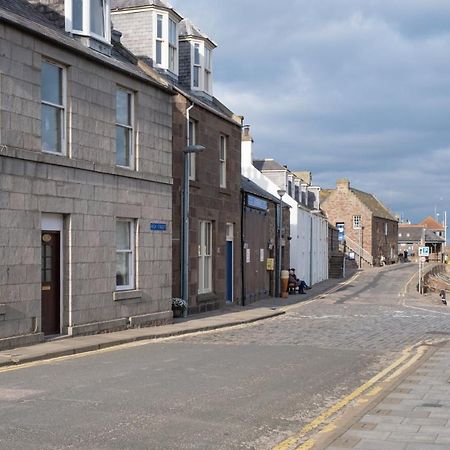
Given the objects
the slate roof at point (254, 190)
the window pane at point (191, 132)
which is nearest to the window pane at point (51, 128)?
the window pane at point (191, 132)

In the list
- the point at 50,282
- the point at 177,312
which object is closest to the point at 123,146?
the point at 50,282

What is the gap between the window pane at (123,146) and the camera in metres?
17.6

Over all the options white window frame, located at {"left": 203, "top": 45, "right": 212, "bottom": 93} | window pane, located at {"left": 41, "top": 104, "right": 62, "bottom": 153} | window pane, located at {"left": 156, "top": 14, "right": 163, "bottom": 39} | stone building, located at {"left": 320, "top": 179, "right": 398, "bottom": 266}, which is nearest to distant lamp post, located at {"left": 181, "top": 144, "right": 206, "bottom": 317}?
window pane, located at {"left": 156, "top": 14, "right": 163, "bottom": 39}

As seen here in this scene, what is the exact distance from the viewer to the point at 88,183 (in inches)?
629

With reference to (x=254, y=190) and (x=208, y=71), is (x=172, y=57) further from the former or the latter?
(x=254, y=190)

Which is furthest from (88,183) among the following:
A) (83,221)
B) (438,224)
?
(438,224)

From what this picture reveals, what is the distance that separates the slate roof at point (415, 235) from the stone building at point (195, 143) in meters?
89.9

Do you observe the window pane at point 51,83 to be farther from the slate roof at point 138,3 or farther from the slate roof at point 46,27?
the slate roof at point 138,3

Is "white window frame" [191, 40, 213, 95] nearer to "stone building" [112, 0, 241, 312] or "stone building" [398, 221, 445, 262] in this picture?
"stone building" [112, 0, 241, 312]

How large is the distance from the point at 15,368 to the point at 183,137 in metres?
11.9

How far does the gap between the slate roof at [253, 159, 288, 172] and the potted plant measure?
87.2 feet

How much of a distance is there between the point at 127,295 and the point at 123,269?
2.35 ft

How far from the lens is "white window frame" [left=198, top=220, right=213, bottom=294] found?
2377cm

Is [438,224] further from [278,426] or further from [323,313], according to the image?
[278,426]
